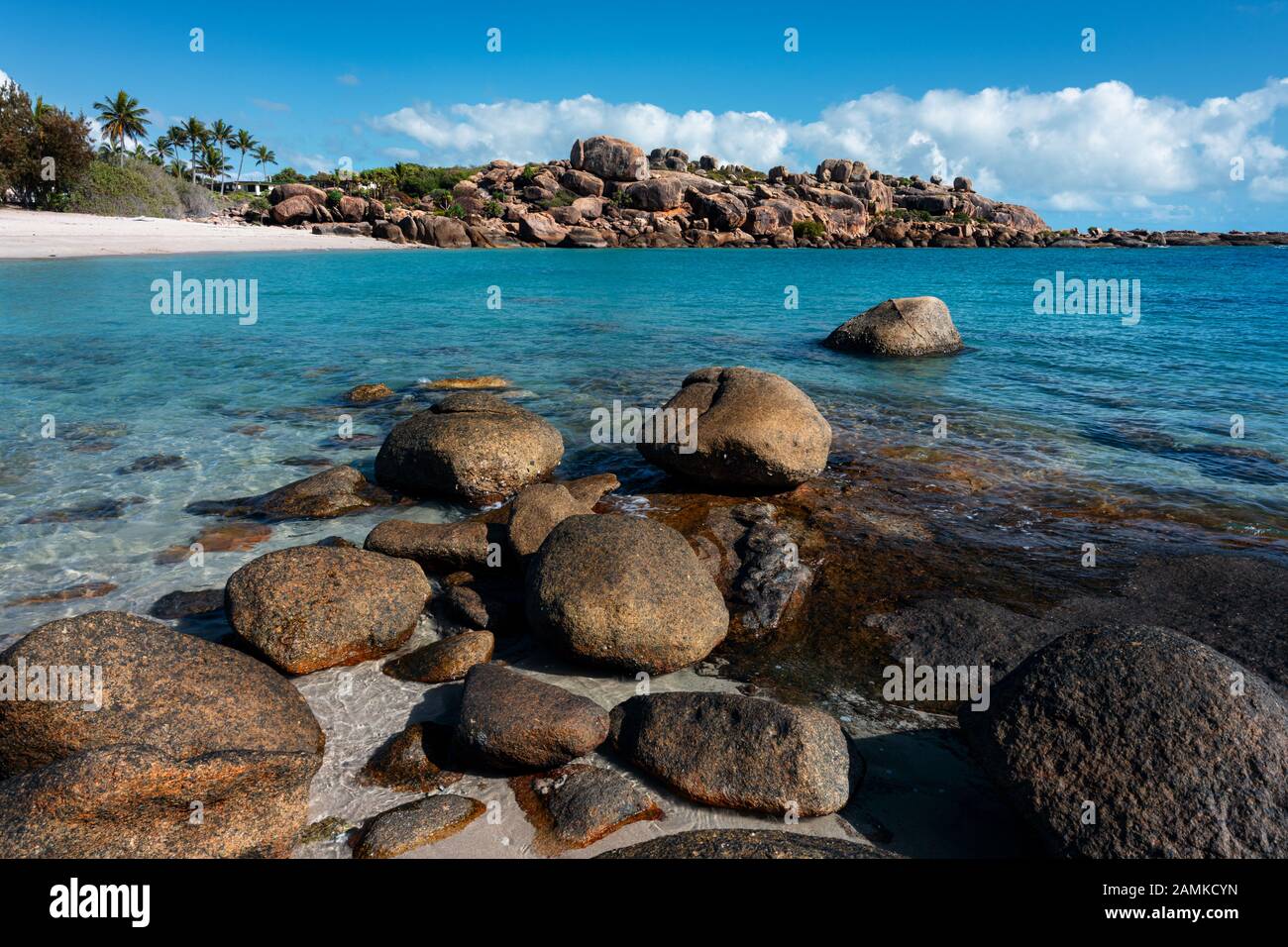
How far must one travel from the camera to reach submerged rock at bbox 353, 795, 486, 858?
403cm

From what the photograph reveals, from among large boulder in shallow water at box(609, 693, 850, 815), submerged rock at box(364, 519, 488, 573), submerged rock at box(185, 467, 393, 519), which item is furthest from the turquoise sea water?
large boulder in shallow water at box(609, 693, 850, 815)

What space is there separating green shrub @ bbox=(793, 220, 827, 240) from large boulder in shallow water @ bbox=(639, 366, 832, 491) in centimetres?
9373

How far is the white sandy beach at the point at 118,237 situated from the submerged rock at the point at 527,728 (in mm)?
49441

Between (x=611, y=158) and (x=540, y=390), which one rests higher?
(x=611, y=158)

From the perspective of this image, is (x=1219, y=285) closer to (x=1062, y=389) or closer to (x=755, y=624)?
(x=1062, y=389)

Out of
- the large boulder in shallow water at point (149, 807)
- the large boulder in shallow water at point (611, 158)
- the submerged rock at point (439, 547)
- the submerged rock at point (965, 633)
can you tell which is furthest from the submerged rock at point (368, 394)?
the large boulder in shallow water at point (611, 158)

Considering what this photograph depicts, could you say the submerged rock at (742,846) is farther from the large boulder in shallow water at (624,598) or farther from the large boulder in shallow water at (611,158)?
the large boulder in shallow water at (611,158)

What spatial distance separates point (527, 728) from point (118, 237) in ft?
181

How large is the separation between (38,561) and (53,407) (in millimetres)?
7303

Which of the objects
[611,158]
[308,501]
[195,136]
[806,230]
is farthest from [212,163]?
[308,501]

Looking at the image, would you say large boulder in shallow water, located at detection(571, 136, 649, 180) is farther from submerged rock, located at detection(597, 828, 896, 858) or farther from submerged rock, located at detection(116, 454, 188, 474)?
submerged rock, located at detection(597, 828, 896, 858)

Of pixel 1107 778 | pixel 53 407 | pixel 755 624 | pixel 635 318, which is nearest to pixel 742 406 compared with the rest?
pixel 755 624

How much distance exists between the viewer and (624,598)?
5707 mm

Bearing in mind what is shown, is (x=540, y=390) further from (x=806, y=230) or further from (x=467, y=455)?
(x=806, y=230)
